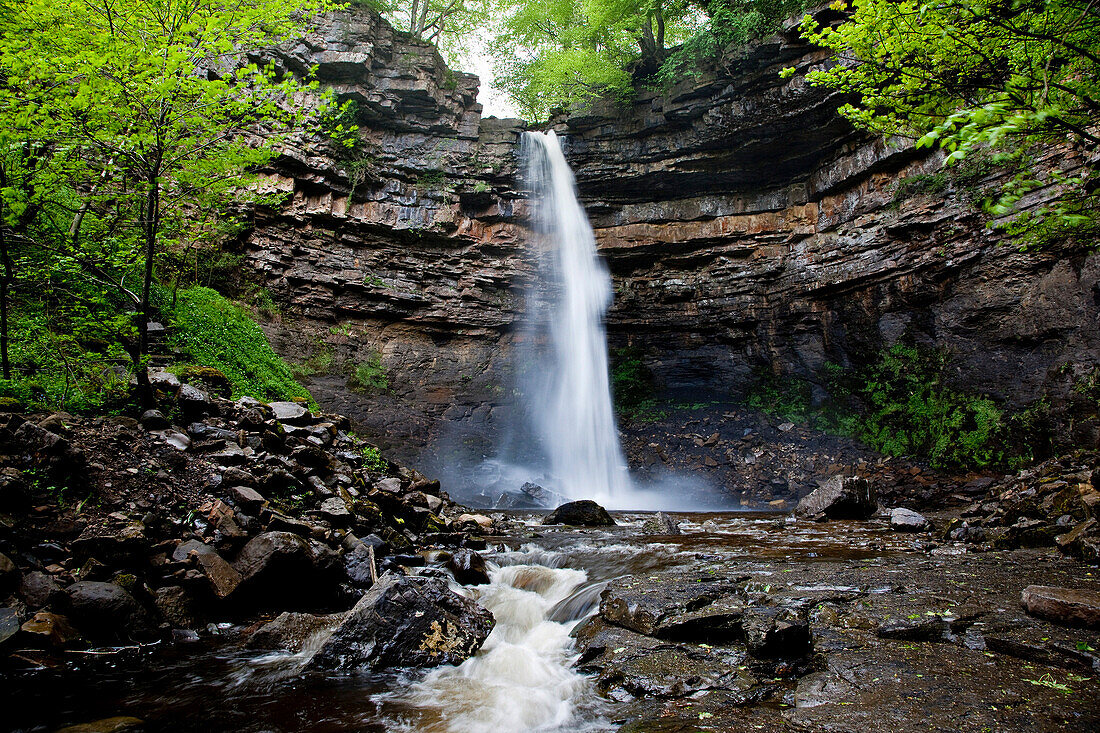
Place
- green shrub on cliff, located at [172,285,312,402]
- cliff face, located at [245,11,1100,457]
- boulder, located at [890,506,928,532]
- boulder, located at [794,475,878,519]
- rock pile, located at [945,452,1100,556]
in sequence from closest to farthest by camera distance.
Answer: rock pile, located at [945,452,1100,556]
boulder, located at [890,506,928,532]
green shrub on cliff, located at [172,285,312,402]
boulder, located at [794,475,878,519]
cliff face, located at [245,11,1100,457]

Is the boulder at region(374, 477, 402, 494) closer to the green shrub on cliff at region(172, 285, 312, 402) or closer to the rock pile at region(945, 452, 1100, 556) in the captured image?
the green shrub on cliff at region(172, 285, 312, 402)

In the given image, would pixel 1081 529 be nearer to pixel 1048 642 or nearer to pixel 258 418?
pixel 1048 642

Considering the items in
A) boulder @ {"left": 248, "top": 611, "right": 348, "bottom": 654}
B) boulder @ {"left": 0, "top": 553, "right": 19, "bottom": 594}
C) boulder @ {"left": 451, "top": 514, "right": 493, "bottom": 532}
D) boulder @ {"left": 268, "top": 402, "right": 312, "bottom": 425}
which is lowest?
boulder @ {"left": 451, "top": 514, "right": 493, "bottom": 532}

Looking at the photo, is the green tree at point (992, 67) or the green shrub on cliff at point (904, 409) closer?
the green tree at point (992, 67)

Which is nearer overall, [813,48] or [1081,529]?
[1081,529]

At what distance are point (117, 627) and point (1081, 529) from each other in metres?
9.48

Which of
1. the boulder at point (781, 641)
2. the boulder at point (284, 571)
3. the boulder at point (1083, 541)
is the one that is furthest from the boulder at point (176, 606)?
the boulder at point (1083, 541)

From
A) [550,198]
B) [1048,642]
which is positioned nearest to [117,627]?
[1048,642]

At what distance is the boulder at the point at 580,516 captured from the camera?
Answer: 10.5m

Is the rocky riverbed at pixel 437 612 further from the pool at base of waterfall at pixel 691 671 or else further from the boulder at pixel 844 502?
the boulder at pixel 844 502

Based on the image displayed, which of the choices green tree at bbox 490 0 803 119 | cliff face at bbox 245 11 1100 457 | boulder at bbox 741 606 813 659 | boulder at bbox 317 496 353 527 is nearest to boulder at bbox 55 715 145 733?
boulder at bbox 317 496 353 527

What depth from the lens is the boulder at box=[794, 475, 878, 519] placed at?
10805mm

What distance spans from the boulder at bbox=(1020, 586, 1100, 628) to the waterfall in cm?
1512

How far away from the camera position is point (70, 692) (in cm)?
325
